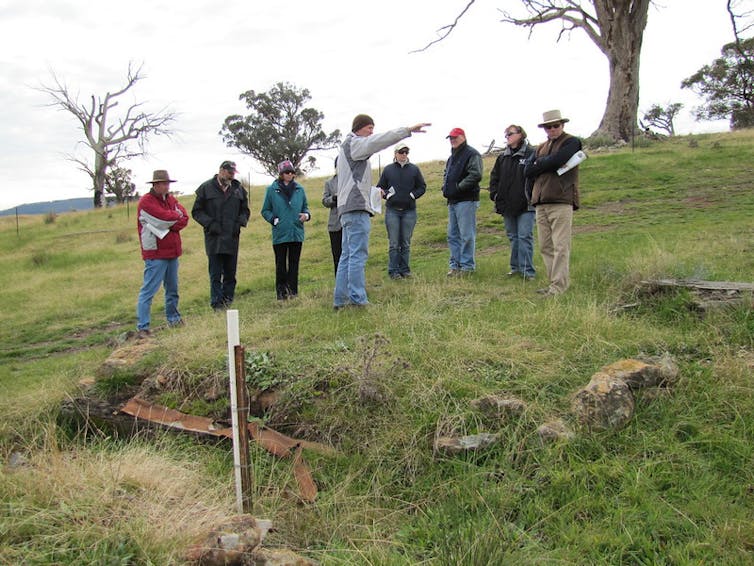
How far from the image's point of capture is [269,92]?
49.9 metres

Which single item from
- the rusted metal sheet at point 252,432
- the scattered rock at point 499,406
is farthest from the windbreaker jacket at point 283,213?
the scattered rock at point 499,406

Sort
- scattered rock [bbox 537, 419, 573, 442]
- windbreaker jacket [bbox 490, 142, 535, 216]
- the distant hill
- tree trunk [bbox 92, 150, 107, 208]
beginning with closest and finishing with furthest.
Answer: scattered rock [bbox 537, 419, 573, 442]
windbreaker jacket [bbox 490, 142, 535, 216]
the distant hill
tree trunk [bbox 92, 150, 107, 208]

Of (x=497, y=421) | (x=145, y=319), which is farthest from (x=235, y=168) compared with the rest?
(x=497, y=421)

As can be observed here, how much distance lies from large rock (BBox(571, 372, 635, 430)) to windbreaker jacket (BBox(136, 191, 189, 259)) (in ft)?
17.9

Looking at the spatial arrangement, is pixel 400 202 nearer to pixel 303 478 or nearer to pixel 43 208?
pixel 303 478

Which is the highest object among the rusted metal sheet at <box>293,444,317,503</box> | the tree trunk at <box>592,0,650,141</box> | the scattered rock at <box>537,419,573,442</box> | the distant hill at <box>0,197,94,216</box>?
the tree trunk at <box>592,0,650,141</box>

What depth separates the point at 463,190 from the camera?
834 cm

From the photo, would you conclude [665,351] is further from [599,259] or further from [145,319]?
[145,319]

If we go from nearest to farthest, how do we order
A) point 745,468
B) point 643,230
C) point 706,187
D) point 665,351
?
point 745,468 < point 665,351 < point 643,230 < point 706,187

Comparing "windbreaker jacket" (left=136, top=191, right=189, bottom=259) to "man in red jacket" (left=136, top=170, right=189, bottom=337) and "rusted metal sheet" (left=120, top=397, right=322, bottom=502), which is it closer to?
"man in red jacket" (left=136, top=170, right=189, bottom=337)

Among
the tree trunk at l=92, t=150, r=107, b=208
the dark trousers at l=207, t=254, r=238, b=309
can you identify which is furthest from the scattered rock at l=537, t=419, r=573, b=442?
the tree trunk at l=92, t=150, r=107, b=208

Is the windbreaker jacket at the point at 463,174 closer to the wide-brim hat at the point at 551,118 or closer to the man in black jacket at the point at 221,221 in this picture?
the wide-brim hat at the point at 551,118

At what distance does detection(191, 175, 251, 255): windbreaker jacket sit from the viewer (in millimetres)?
8484

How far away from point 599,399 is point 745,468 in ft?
2.98
